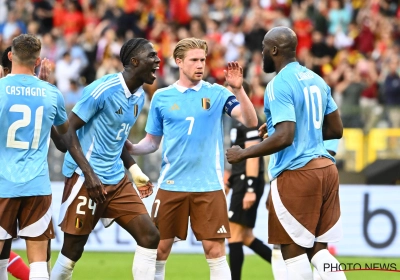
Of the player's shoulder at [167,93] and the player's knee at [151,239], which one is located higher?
the player's shoulder at [167,93]

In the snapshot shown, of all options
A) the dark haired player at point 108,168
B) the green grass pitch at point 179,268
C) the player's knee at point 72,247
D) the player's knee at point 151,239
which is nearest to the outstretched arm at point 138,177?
the dark haired player at point 108,168

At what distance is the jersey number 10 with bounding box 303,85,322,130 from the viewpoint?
7727mm

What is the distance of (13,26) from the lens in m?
21.4

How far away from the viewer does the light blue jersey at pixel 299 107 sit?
762cm

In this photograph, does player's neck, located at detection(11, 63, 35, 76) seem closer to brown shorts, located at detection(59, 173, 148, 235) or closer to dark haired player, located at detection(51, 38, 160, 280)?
dark haired player, located at detection(51, 38, 160, 280)

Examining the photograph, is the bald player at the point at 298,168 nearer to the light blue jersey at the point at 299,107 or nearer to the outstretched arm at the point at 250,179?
the light blue jersey at the point at 299,107

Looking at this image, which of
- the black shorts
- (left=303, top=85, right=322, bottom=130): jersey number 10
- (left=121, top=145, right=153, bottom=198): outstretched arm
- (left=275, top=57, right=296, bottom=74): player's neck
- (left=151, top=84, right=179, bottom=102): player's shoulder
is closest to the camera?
(left=303, top=85, right=322, bottom=130): jersey number 10

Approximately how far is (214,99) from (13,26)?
13.8 metres

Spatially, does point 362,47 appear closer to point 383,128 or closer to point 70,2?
point 383,128

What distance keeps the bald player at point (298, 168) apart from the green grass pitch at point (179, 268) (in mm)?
3938

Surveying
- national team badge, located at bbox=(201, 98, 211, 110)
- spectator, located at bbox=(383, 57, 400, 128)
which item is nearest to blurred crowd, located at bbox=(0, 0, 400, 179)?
spectator, located at bbox=(383, 57, 400, 128)

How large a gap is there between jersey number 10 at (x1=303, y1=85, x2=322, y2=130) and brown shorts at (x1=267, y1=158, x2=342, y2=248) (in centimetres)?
37

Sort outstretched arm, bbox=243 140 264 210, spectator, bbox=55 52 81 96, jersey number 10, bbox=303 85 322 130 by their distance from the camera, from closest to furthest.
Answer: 1. jersey number 10, bbox=303 85 322 130
2. outstretched arm, bbox=243 140 264 210
3. spectator, bbox=55 52 81 96

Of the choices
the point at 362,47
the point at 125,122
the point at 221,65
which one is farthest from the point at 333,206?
the point at 362,47
